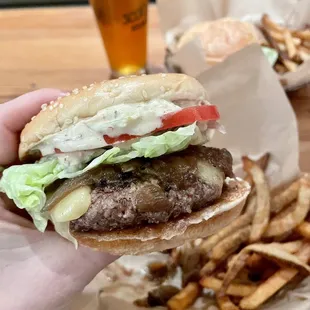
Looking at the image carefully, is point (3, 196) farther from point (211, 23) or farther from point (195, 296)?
point (211, 23)

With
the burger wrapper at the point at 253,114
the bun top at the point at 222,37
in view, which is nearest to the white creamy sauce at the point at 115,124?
Answer: the burger wrapper at the point at 253,114

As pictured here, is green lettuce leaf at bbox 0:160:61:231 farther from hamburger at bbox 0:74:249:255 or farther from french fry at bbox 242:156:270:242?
french fry at bbox 242:156:270:242

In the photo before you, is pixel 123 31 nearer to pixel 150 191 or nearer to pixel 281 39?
pixel 281 39

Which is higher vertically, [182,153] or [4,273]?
[182,153]

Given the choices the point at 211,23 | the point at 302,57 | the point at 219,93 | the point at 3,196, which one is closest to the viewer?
the point at 3,196

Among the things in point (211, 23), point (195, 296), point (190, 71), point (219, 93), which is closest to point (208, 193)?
point (195, 296)

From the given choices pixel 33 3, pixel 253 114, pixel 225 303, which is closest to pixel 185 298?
pixel 225 303

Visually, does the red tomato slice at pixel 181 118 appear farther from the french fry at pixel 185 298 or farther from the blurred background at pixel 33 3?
the blurred background at pixel 33 3
